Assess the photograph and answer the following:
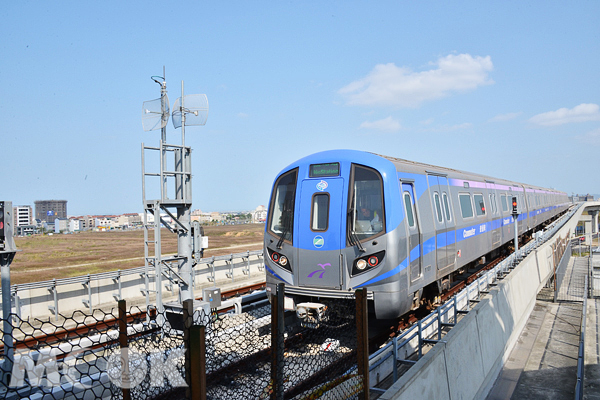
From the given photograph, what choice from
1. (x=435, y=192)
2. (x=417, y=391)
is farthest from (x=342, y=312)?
(x=435, y=192)

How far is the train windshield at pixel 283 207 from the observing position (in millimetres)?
8344

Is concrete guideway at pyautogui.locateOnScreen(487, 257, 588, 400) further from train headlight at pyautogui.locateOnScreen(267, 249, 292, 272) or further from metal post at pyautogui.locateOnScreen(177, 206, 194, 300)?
metal post at pyautogui.locateOnScreen(177, 206, 194, 300)

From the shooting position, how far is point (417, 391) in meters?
5.00

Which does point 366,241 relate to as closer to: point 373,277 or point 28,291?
point 373,277

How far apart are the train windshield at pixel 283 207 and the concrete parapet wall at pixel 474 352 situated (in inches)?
132

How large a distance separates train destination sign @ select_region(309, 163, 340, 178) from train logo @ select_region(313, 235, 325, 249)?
115 cm

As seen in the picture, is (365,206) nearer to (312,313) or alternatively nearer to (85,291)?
(312,313)

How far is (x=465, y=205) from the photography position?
12.0 m

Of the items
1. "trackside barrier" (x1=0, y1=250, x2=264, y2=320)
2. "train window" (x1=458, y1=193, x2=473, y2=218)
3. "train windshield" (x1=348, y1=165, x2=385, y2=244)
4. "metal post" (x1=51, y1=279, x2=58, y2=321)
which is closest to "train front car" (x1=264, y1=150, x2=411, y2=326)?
"train windshield" (x1=348, y1=165, x2=385, y2=244)

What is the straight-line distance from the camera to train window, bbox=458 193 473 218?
38.3 ft

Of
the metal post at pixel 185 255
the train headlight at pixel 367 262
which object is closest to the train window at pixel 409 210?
the train headlight at pixel 367 262

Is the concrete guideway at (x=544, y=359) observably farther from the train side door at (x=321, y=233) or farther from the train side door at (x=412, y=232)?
the train side door at (x=321, y=233)

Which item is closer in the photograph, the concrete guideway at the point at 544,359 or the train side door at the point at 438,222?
the concrete guideway at the point at 544,359

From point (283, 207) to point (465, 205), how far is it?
19.2 ft
